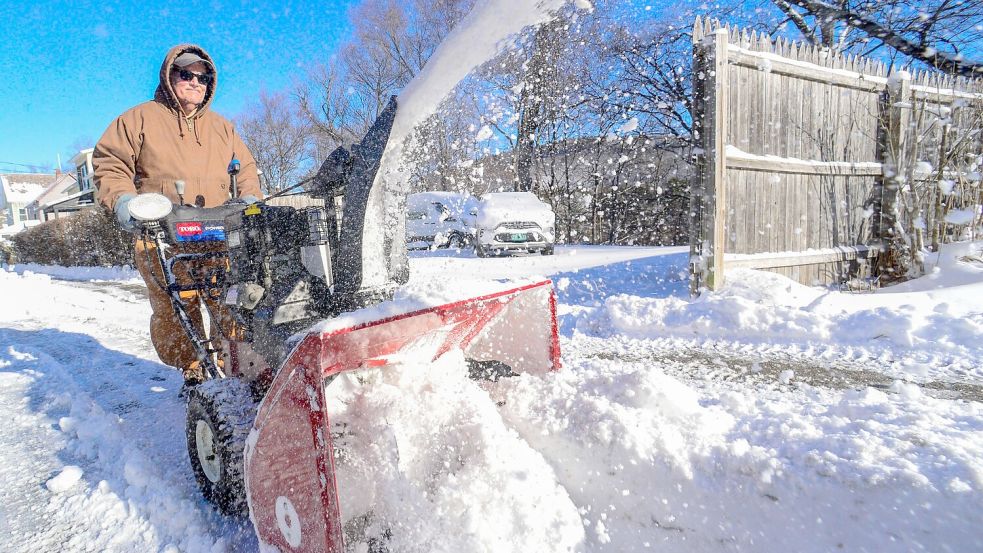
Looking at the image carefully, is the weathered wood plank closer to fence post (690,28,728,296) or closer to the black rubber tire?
fence post (690,28,728,296)

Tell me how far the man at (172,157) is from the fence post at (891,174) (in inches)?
295

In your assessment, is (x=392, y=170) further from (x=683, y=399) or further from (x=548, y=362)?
(x=683, y=399)

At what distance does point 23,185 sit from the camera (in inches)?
2415

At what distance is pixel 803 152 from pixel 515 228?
228 inches

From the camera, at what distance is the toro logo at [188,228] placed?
8.14ft

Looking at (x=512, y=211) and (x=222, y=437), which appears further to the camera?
(x=512, y=211)

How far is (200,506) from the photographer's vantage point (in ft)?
7.14

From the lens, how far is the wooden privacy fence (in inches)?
209

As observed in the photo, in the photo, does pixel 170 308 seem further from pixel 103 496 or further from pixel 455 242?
pixel 455 242

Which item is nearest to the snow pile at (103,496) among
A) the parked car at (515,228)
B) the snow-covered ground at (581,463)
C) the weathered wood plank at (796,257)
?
the snow-covered ground at (581,463)

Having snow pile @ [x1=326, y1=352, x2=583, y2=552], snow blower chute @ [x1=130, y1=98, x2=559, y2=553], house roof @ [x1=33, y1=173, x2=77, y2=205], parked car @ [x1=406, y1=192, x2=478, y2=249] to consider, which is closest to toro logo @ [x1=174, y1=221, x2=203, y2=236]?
snow blower chute @ [x1=130, y1=98, x2=559, y2=553]

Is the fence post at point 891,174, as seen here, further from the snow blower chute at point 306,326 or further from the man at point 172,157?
the man at point 172,157

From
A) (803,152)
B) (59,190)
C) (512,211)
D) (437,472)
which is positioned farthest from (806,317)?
(59,190)

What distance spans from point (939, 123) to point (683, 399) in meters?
7.20
